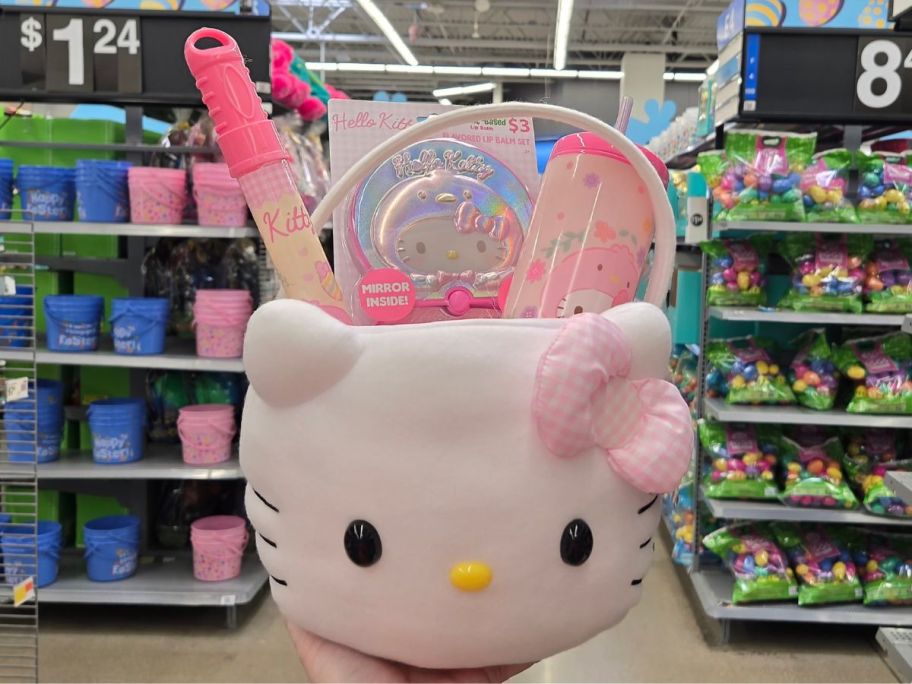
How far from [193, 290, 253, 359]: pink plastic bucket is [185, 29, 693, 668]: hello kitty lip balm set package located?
6.34 ft

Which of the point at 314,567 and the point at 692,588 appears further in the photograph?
the point at 692,588

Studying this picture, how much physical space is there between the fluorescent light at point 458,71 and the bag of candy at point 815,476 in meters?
8.82

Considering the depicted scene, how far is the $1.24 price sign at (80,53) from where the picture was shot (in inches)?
109

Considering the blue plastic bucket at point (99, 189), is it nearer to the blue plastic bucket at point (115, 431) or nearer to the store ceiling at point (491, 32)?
the blue plastic bucket at point (115, 431)

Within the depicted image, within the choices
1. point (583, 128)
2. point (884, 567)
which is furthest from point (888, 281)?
point (583, 128)

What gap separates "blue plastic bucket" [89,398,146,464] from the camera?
2.87m

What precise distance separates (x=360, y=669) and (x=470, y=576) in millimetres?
239

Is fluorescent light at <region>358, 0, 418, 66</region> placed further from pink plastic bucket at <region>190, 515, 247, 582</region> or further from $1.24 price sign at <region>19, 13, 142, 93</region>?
pink plastic bucket at <region>190, 515, 247, 582</region>

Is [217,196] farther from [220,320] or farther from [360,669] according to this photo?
[360,669]

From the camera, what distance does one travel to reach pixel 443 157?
1168mm

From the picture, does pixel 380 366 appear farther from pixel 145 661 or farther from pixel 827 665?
pixel 827 665

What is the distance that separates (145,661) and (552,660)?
133cm

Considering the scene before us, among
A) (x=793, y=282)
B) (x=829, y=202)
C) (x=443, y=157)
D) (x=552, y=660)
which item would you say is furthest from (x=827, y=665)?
A: (x=443, y=157)

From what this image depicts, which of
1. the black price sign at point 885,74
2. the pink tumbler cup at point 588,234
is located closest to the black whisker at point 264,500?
the pink tumbler cup at point 588,234
